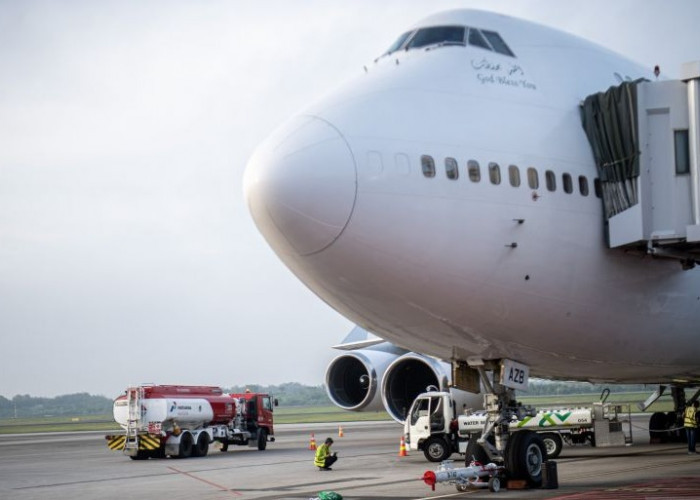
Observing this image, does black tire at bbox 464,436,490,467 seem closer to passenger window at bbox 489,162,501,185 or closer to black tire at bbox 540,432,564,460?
passenger window at bbox 489,162,501,185

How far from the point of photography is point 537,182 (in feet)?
41.9

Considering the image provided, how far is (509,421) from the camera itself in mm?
14531

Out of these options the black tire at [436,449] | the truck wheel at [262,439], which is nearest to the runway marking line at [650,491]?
the black tire at [436,449]

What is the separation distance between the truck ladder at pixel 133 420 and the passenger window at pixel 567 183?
18.7 m

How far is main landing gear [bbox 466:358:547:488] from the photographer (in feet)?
47.0

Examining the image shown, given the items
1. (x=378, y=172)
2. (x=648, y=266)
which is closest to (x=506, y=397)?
(x=648, y=266)

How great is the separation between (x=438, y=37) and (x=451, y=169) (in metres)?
2.69

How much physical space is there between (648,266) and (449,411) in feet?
36.8

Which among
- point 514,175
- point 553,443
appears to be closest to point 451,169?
point 514,175

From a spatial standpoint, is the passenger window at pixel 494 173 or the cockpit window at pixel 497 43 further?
the cockpit window at pixel 497 43

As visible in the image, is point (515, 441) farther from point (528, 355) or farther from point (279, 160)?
point (279, 160)

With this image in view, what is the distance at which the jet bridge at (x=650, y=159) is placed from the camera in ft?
42.8

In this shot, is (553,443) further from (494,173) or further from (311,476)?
(494,173)

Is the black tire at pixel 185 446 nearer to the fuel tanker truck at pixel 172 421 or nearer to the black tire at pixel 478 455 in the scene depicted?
the fuel tanker truck at pixel 172 421
